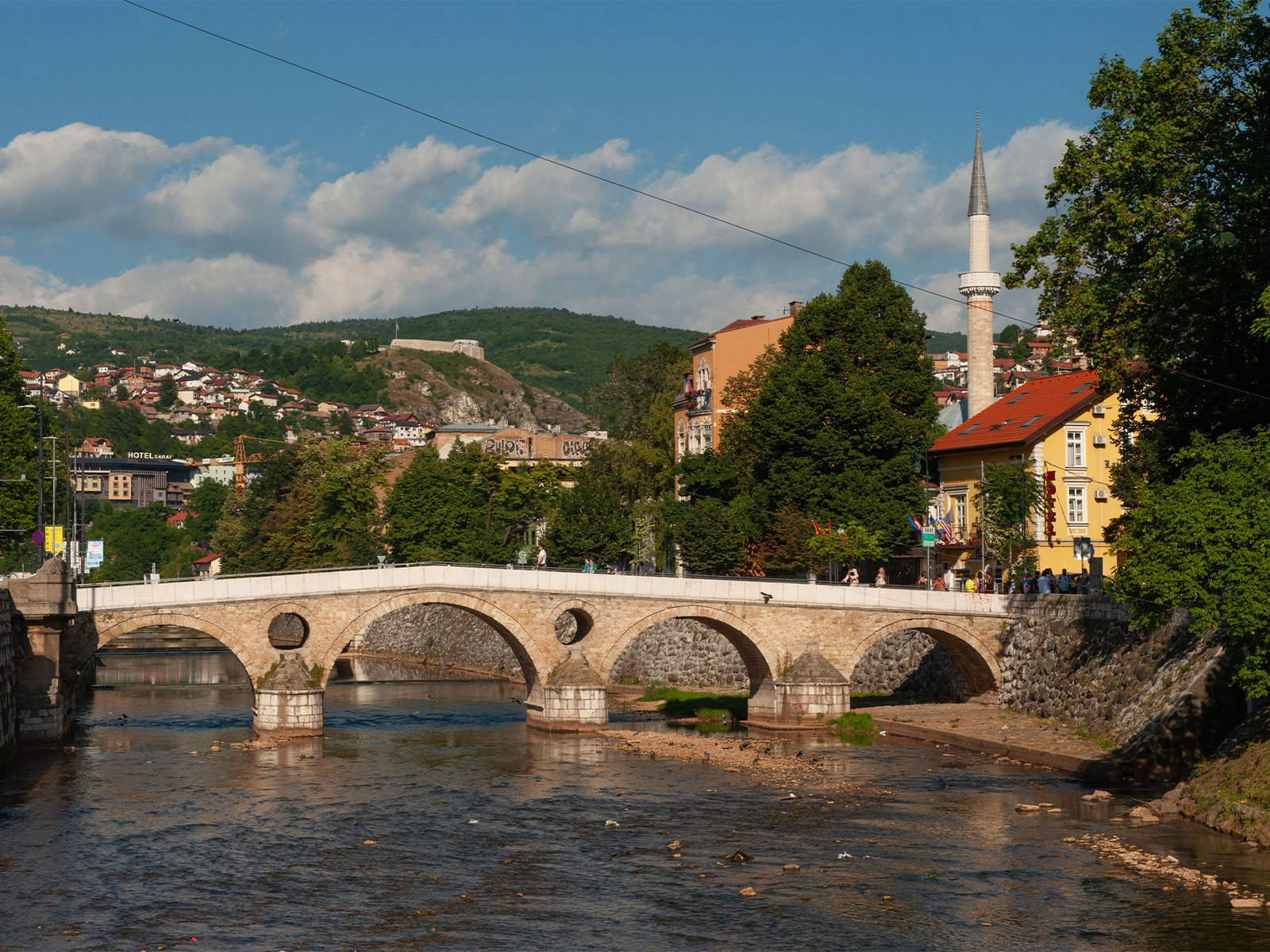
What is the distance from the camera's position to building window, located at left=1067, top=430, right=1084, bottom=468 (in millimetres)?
50031

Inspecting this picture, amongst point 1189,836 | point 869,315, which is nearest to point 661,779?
point 1189,836

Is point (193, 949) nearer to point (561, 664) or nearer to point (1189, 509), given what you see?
point (1189, 509)

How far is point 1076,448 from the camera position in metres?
50.2

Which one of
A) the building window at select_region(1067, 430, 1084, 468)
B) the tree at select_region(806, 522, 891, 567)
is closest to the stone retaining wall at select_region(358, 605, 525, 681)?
the tree at select_region(806, 522, 891, 567)

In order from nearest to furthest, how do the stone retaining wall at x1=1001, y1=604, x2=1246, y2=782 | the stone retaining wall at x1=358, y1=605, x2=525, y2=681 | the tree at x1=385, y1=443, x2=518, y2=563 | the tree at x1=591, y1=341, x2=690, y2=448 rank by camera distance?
the stone retaining wall at x1=1001, y1=604, x2=1246, y2=782 < the stone retaining wall at x1=358, y1=605, x2=525, y2=681 < the tree at x1=385, y1=443, x2=518, y2=563 < the tree at x1=591, y1=341, x2=690, y2=448

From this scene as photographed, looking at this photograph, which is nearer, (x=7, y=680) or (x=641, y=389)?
(x=7, y=680)

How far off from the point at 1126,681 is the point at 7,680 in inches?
1039

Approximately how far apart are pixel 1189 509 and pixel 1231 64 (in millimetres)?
9068

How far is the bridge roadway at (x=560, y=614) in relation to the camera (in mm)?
36906

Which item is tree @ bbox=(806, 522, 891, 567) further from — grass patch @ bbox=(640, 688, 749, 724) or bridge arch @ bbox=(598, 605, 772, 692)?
bridge arch @ bbox=(598, 605, 772, 692)

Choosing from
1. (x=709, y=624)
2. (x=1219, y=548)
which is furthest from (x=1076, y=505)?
(x=1219, y=548)

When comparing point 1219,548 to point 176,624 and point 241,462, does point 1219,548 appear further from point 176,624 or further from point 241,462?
point 241,462

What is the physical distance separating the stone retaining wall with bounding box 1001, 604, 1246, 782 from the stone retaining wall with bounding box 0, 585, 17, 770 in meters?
24.9

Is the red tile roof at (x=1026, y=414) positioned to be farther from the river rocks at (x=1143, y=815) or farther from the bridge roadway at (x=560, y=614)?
the river rocks at (x=1143, y=815)
